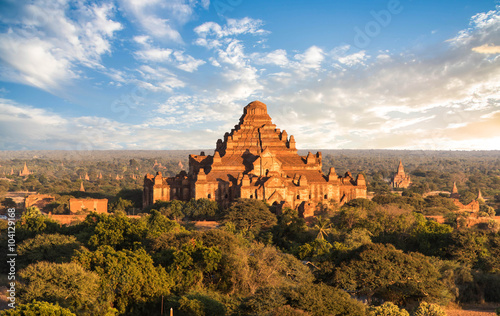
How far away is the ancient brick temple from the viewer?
43.9 m

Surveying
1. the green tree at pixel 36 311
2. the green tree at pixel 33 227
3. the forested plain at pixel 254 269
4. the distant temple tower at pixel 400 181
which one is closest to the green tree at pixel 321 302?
the forested plain at pixel 254 269

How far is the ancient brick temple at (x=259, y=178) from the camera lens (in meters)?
43.9

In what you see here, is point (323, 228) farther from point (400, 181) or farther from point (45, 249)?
point (400, 181)

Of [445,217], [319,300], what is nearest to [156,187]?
[445,217]

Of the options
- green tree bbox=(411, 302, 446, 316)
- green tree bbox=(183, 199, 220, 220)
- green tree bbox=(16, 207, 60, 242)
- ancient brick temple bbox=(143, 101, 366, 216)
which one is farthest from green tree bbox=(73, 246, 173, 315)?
ancient brick temple bbox=(143, 101, 366, 216)

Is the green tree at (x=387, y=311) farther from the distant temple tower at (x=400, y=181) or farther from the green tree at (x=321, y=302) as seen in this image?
the distant temple tower at (x=400, y=181)

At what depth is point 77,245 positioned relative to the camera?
26.4 meters

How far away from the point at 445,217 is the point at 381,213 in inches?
482

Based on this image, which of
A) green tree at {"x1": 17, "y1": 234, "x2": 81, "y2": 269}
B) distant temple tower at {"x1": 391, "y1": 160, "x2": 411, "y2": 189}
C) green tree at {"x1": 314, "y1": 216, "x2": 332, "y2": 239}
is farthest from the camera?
distant temple tower at {"x1": 391, "y1": 160, "x2": 411, "y2": 189}

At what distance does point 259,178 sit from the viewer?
44969mm

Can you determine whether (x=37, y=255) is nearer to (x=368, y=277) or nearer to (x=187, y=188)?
(x=368, y=277)

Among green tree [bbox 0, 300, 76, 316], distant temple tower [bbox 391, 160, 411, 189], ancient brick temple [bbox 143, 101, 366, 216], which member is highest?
ancient brick temple [bbox 143, 101, 366, 216]

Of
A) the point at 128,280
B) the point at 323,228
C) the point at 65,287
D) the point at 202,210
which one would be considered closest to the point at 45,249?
the point at 65,287

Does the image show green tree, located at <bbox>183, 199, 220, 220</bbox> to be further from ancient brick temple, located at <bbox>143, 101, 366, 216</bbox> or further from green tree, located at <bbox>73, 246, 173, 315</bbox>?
green tree, located at <bbox>73, 246, 173, 315</bbox>
